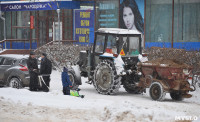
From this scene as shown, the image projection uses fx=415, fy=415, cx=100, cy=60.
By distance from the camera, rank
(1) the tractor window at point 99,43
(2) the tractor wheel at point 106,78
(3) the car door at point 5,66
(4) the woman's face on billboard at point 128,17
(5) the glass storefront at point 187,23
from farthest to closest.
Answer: (4) the woman's face on billboard at point 128,17, (5) the glass storefront at point 187,23, (3) the car door at point 5,66, (1) the tractor window at point 99,43, (2) the tractor wheel at point 106,78

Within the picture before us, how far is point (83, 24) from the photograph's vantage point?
32375mm

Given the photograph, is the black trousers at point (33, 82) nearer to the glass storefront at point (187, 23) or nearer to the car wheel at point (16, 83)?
the car wheel at point (16, 83)

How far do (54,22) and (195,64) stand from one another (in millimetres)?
17801

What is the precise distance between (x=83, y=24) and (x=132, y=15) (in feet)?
13.7

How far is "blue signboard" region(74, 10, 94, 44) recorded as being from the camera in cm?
3200

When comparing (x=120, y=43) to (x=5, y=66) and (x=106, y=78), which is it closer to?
(x=106, y=78)

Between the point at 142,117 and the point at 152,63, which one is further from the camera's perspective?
the point at 152,63

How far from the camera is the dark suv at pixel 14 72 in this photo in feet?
53.5

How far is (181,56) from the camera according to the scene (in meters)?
19.2

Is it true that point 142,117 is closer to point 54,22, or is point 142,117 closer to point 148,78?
point 148,78

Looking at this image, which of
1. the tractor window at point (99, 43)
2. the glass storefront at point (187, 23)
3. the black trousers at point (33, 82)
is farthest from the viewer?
the glass storefront at point (187, 23)

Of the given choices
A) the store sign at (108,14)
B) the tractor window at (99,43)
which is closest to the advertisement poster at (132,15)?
the store sign at (108,14)

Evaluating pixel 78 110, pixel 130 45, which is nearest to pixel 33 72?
pixel 130 45

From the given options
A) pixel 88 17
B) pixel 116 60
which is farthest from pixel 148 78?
pixel 88 17
